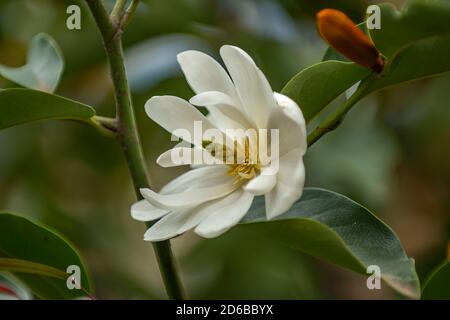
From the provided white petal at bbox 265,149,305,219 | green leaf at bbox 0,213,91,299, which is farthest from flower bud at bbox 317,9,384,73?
green leaf at bbox 0,213,91,299

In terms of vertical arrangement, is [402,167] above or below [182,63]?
above

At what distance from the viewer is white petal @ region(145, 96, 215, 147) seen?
948 mm

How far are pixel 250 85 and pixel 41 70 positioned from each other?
0.47 meters

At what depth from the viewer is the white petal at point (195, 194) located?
2.88ft

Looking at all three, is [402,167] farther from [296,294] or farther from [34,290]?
[34,290]

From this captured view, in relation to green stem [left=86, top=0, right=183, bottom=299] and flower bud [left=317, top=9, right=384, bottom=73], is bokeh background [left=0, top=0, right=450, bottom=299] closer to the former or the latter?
green stem [left=86, top=0, right=183, bottom=299]

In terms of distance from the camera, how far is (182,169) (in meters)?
2.13

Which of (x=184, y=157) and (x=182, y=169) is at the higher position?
(x=182, y=169)

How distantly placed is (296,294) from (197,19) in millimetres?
766

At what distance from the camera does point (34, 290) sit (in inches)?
45.1

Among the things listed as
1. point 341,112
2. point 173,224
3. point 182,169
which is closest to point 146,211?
point 173,224

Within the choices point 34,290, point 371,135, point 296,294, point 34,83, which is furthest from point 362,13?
point 34,290

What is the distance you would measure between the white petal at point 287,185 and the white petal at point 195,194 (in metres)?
0.09

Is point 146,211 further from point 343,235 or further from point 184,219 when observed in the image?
point 343,235
